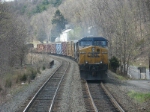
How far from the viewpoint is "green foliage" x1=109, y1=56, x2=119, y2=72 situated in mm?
34312

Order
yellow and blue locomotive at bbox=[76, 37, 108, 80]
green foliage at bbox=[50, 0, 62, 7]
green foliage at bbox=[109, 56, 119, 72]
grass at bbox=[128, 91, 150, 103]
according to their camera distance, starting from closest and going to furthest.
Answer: grass at bbox=[128, 91, 150, 103] < yellow and blue locomotive at bbox=[76, 37, 108, 80] < green foliage at bbox=[109, 56, 119, 72] < green foliage at bbox=[50, 0, 62, 7]

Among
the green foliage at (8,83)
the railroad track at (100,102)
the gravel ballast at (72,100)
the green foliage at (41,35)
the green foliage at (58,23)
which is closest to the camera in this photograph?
the railroad track at (100,102)

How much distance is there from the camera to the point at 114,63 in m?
35.0

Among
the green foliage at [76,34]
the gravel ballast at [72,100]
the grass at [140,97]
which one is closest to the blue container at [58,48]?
the green foliage at [76,34]

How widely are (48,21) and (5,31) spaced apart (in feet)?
342

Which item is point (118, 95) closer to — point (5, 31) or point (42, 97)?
point (42, 97)

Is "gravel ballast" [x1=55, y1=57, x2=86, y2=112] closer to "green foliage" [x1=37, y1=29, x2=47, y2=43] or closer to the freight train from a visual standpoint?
the freight train

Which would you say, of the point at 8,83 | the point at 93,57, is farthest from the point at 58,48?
the point at 8,83

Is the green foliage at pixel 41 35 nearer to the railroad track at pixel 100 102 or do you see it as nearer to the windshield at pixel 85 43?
the windshield at pixel 85 43

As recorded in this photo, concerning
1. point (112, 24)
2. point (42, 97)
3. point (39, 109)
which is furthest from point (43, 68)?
point (39, 109)

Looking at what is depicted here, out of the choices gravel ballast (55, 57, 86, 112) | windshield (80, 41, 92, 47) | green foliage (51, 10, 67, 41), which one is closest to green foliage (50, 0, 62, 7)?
green foliage (51, 10, 67, 41)

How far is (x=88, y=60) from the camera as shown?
78.6 feet

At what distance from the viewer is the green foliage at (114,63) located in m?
34.3

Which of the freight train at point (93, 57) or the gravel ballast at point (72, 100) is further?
the freight train at point (93, 57)
